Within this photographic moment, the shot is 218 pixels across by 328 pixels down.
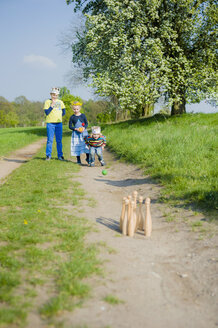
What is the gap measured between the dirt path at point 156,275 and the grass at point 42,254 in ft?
0.61

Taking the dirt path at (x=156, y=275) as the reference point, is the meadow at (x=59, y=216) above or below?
above

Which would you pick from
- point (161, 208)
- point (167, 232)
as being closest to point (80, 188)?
point (161, 208)

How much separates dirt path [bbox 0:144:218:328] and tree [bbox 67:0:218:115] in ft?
33.4

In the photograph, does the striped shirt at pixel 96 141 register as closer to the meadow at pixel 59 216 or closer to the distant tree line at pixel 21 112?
the meadow at pixel 59 216

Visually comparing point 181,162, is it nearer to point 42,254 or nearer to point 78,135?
point 78,135

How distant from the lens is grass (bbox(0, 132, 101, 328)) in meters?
2.71

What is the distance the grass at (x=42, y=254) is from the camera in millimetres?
2713

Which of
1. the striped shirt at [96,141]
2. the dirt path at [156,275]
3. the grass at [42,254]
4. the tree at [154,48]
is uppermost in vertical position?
the tree at [154,48]

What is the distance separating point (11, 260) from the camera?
3.43 meters

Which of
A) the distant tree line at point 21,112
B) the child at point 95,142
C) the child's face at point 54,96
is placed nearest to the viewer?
the child at point 95,142

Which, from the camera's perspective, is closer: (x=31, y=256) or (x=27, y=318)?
(x=27, y=318)

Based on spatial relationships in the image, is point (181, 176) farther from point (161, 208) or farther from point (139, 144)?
point (139, 144)

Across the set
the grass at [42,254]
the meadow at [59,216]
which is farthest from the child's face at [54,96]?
the grass at [42,254]

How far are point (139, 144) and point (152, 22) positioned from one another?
8766 mm
